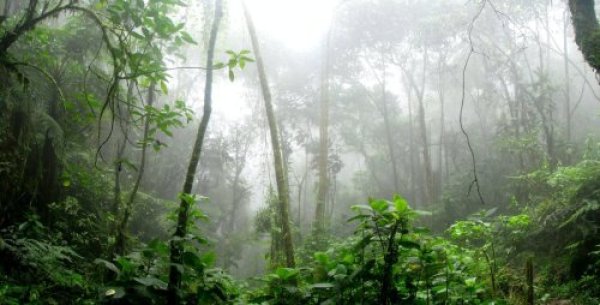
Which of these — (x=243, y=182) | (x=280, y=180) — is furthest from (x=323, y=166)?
(x=243, y=182)

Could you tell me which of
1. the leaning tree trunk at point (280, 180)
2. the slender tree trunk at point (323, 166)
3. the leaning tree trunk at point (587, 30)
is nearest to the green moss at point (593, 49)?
the leaning tree trunk at point (587, 30)

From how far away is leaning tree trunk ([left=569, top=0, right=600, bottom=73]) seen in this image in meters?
3.46

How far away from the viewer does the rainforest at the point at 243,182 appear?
3002 millimetres

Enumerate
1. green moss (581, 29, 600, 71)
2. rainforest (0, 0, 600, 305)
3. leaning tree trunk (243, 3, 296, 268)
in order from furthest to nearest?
leaning tree trunk (243, 3, 296, 268) < green moss (581, 29, 600, 71) < rainforest (0, 0, 600, 305)

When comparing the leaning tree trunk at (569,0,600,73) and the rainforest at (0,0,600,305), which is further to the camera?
the leaning tree trunk at (569,0,600,73)

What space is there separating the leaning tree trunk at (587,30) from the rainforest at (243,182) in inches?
0.5

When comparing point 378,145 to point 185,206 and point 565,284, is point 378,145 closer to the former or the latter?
point 565,284

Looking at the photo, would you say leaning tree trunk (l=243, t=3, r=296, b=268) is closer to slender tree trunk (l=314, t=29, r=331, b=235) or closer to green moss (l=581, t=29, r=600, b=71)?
slender tree trunk (l=314, t=29, r=331, b=235)

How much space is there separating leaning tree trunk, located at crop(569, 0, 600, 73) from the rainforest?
1 centimetres

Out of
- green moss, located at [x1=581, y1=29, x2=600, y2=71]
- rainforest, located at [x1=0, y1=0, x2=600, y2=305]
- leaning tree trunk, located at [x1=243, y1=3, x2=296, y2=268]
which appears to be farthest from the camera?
leaning tree trunk, located at [x1=243, y1=3, x2=296, y2=268]

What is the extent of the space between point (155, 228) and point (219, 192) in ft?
36.5

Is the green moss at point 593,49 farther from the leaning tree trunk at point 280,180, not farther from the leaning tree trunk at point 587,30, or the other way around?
the leaning tree trunk at point 280,180

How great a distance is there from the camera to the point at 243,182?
75.3 ft

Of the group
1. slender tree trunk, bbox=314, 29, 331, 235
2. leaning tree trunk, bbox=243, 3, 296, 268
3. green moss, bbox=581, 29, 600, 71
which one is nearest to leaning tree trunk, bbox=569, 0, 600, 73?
green moss, bbox=581, 29, 600, 71
